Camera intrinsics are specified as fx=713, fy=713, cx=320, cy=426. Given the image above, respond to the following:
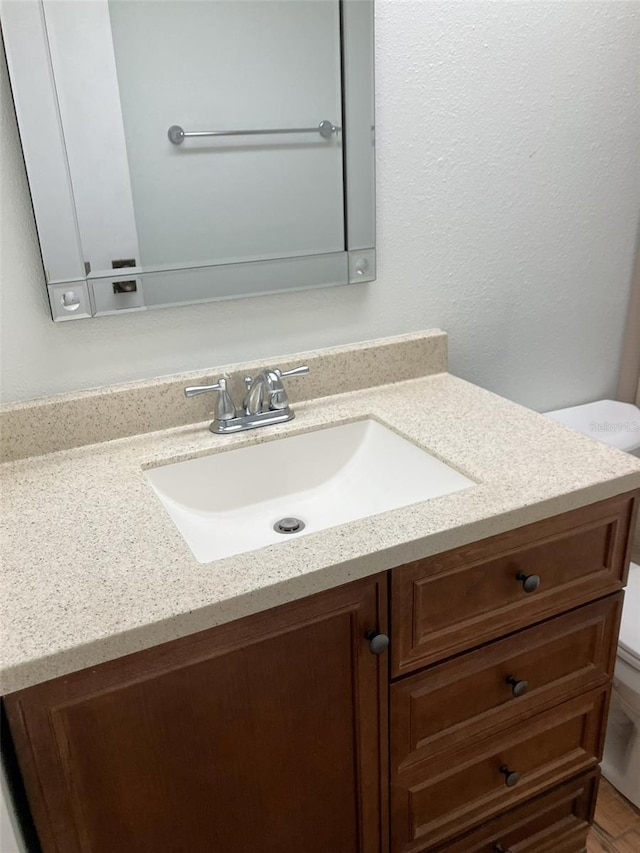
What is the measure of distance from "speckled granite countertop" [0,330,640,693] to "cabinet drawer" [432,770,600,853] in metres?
0.64

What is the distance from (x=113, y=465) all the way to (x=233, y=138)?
1.93ft

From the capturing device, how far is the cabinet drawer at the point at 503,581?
1.02 meters

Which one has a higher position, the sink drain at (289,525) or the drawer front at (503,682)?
the sink drain at (289,525)

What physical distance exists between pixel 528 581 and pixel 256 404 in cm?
56

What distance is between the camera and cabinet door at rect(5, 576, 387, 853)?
839 millimetres

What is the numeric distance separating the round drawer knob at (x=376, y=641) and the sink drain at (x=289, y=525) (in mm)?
261

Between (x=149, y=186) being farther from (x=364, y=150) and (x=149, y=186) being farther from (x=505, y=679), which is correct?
(x=505, y=679)

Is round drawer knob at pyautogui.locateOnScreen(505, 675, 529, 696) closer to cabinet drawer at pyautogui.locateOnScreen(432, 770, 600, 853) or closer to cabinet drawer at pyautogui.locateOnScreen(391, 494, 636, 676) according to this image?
cabinet drawer at pyautogui.locateOnScreen(391, 494, 636, 676)

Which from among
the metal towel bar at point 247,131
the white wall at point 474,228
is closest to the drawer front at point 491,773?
the white wall at point 474,228

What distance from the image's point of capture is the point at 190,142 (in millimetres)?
1184

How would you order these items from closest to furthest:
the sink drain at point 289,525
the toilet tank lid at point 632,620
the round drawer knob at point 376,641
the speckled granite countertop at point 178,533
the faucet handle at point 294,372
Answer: the speckled granite countertop at point 178,533 < the round drawer knob at point 376,641 < the sink drain at point 289,525 < the faucet handle at point 294,372 < the toilet tank lid at point 632,620

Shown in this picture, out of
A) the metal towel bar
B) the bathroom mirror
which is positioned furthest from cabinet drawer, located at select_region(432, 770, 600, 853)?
the metal towel bar

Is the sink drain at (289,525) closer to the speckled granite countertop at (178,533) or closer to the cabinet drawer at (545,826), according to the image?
the speckled granite countertop at (178,533)

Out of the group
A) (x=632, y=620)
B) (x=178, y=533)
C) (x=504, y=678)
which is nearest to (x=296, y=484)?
(x=178, y=533)
